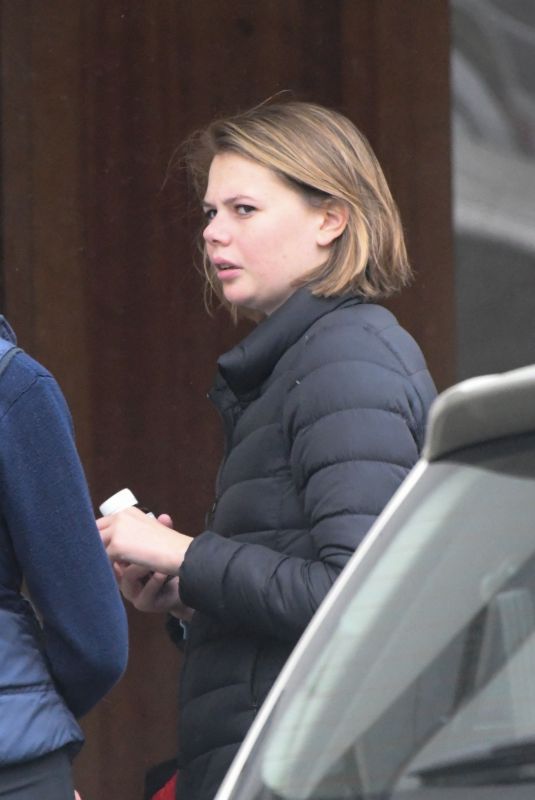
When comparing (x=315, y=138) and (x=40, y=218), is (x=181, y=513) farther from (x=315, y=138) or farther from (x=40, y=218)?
(x=315, y=138)

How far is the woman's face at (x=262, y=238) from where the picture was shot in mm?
3195

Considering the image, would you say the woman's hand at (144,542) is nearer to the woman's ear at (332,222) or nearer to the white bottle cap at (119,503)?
the white bottle cap at (119,503)

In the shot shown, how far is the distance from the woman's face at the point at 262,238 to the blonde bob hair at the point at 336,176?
0.02 meters

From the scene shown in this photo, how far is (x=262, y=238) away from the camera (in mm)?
3199

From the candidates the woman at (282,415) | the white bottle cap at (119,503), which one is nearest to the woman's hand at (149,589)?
the woman at (282,415)

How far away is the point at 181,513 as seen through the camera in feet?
18.4

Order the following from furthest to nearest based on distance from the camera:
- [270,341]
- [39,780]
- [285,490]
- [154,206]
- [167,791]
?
[154,206]
[167,791]
[270,341]
[285,490]
[39,780]

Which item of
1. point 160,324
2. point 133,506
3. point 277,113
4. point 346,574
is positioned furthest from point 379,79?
point 346,574

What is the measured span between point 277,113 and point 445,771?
1850 millimetres

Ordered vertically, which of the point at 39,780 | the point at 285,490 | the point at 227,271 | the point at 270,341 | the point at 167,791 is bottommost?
the point at 167,791

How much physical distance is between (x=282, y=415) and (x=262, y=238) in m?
0.39

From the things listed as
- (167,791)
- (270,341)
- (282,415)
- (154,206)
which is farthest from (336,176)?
(154,206)

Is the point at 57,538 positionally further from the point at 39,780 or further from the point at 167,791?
the point at 167,791

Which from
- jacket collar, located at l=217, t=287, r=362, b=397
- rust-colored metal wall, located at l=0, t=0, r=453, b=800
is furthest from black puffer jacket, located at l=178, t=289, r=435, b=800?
rust-colored metal wall, located at l=0, t=0, r=453, b=800
